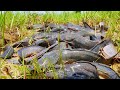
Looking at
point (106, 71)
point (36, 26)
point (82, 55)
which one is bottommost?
point (106, 71)

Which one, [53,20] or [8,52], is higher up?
[53,20]

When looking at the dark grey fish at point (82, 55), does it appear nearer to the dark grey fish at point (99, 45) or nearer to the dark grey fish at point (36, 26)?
the dark grey fish at point (99, 45)

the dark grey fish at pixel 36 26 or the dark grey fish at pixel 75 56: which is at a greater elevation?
the dark grey fish at pixel 36 26

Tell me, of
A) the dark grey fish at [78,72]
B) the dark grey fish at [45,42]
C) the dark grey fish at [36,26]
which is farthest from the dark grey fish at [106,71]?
the dark grey fish at [36,26]

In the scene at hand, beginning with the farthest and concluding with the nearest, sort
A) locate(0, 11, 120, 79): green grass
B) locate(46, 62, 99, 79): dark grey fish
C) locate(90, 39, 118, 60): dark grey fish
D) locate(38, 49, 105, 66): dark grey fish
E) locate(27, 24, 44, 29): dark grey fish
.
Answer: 1. locate(27, 24, 44, 29): dark grey fish
2. locate(0, 11, 120, 79): green grass
3. locate(90, 39, 118, 60): dark grey fish
4. locate(38, 49, 105, 66): dark grey fish
5. locate(46, 62, 99, 79): dark grey fish

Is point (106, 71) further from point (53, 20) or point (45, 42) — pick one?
point (53, 20)

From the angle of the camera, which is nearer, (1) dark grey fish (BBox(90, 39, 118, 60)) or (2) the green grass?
(1) dark grey fish (BBox(90, 39, 118, 60))

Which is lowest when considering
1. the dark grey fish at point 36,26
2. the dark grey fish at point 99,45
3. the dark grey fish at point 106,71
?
the dark grey fish at point 106,71

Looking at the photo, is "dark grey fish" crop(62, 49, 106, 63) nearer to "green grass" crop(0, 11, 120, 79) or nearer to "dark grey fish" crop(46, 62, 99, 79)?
"dark grey fish" crop(46, 62, 99, 79)

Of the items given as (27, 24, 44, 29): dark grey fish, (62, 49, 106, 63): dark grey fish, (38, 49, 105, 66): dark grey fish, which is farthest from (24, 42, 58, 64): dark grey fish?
(27, 24, 44, 29): dark grey fish

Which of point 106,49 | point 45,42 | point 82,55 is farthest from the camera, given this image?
point 45,42

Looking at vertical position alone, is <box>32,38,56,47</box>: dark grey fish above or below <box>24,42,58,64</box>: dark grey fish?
above

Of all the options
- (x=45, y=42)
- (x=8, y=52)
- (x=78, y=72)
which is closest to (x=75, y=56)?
(x=78, y=72)
